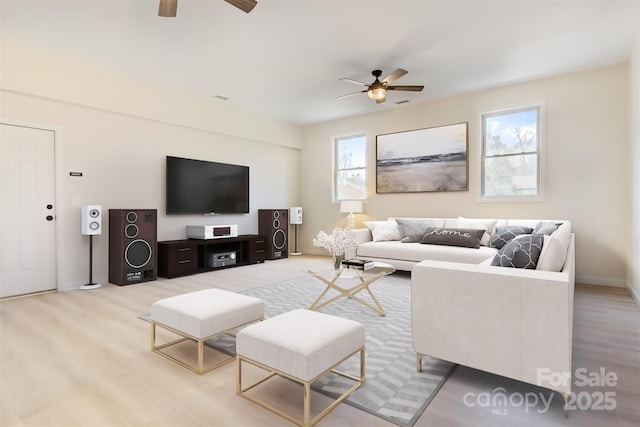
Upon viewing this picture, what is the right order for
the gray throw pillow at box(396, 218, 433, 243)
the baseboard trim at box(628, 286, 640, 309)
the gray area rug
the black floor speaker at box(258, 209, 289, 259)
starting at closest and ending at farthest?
the gray area rug < the baseboard trim at box(628, 286, 640, 309) < the gray throw pillow at box(396, 218, 433, 243) < the black floor speaker at box(258, 209, 289, 259)

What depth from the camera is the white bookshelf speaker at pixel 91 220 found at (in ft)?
14.0

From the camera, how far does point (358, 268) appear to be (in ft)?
11.1

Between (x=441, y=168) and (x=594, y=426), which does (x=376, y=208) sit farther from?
(x=594, y=426)

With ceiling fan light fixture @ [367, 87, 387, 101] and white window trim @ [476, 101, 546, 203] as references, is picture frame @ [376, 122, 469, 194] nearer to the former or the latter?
white window trim @ [476, 101, 546, 203]

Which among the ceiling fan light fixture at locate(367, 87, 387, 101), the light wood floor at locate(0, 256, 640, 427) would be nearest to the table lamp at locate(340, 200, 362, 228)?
the ceiling fan light fixture at locate(367, 87, 387, 101)

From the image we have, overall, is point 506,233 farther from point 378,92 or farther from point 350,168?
point 350,168

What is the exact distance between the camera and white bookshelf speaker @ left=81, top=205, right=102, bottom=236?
168 inches

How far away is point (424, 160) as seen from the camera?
233 inches

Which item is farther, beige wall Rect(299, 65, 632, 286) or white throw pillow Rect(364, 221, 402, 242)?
white throw pillow Rect(364, 221, 402, 242)

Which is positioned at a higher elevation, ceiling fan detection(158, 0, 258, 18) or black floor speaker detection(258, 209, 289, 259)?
ceiling fan detection(158, 0, 258, 18)

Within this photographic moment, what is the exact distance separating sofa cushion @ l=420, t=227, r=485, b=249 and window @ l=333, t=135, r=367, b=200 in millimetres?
2064

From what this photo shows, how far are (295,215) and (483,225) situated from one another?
366 centimetres

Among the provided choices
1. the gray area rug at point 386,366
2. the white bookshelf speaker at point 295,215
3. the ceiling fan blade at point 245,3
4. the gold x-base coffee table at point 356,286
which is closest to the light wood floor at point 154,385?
the gray area rug at point 386,366

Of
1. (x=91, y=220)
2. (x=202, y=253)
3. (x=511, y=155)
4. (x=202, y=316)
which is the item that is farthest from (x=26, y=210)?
(x=511, y=155)
